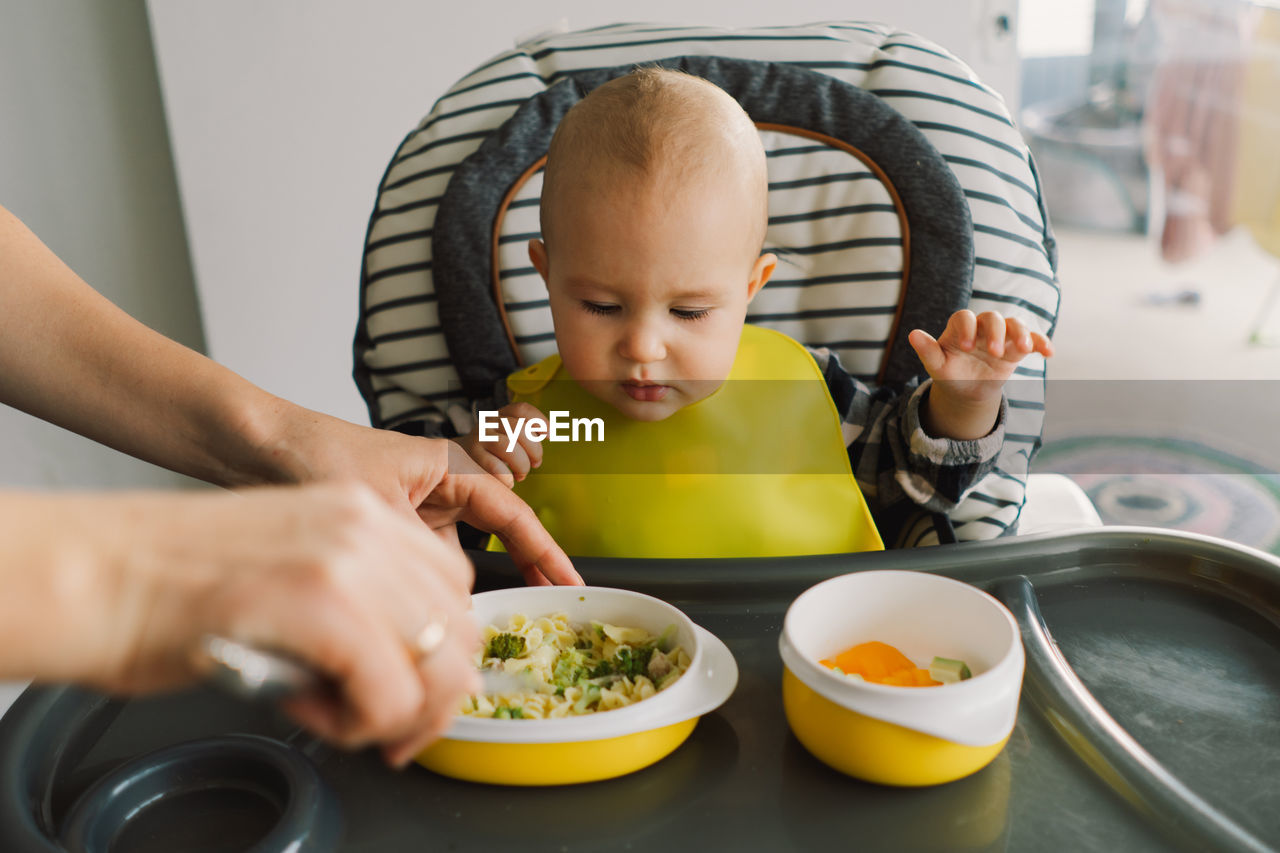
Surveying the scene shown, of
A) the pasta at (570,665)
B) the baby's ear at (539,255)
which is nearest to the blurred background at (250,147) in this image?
the baby's ear at (539,255)

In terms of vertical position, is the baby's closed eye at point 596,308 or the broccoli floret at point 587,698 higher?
the baby's closed eye at point 596,308

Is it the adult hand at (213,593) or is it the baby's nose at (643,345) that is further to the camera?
the baby's nose at (643,345)

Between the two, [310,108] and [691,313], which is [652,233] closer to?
[691,313]

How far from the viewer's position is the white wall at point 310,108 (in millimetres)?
1965

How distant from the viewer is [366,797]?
2.15ft

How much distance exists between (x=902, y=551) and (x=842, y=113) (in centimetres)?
48

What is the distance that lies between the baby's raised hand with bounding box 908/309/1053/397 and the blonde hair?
22 cm

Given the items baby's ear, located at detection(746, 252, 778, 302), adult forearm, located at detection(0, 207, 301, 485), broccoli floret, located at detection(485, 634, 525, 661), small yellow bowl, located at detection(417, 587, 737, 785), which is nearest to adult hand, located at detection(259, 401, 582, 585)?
adult forearm, located at detection(0, 207, 301, 485)

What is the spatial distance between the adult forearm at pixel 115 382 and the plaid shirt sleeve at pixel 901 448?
0.56m

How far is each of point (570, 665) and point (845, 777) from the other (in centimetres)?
20

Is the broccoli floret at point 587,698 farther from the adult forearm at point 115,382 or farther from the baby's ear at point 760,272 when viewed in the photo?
the baby's ear at point 760,272

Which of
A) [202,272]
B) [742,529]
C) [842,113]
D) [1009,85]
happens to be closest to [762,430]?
[742,529]

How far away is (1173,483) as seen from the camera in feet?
8.80

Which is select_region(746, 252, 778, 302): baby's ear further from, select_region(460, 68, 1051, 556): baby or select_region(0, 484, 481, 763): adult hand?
select_region(0, 484, 481, 763): adult hand
